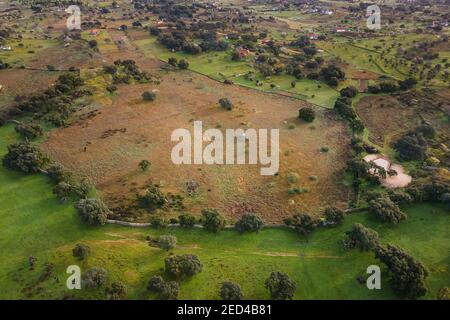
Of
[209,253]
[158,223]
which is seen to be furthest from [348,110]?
[158,223]

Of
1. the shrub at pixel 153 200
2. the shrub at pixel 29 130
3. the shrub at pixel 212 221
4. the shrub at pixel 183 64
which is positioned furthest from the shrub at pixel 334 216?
the shrub at pixel 183 64

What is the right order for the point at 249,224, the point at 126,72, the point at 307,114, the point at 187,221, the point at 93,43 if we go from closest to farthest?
the point at 249,224 < the point at 187,221 < the point at 307,114 < the point at 126,72 < the point at 93,43

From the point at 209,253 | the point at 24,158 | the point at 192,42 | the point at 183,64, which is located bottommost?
the point at 209,253

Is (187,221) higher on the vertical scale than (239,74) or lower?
lower

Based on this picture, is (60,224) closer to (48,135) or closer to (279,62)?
(48,135)

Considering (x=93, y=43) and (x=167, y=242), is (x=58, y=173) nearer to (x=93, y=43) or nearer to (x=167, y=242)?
(x=167, y=242)

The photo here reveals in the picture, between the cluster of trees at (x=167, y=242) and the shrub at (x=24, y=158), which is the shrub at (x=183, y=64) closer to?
the shrub at (x=24, y=158)
